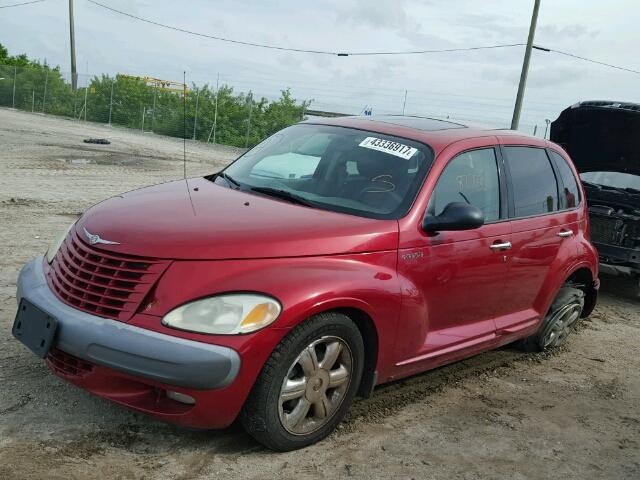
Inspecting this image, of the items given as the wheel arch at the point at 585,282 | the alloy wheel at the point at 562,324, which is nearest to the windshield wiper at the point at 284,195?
the wheel arch at the point at 585,282

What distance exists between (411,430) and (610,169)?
19.1ft

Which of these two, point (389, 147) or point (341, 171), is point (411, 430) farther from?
point (389, 147)

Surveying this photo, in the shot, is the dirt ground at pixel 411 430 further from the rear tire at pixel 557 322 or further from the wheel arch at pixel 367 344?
the wheel arch at pixel 367 344

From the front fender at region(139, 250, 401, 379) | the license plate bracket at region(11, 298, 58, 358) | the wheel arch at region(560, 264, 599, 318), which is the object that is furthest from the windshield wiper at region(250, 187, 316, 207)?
the wheel arch at region(560, 264, 599, 318)

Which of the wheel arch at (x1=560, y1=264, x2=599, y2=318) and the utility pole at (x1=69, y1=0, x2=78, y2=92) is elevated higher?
the utility pole at (x1=69, y1=0, x2=78, y2=92)

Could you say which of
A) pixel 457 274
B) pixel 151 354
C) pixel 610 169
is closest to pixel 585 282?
pixel 457 274

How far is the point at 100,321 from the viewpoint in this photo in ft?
10.8

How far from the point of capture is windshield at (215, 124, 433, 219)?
4199 mm

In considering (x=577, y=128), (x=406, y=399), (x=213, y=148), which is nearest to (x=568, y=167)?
(x=406, y=399)

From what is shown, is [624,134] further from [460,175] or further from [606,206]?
[460,175]

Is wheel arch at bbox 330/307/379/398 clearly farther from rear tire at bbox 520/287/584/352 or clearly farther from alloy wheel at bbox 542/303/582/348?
alloy wheel at bbox 542/303/582/348

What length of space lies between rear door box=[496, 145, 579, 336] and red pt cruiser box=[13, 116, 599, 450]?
0.05 ft

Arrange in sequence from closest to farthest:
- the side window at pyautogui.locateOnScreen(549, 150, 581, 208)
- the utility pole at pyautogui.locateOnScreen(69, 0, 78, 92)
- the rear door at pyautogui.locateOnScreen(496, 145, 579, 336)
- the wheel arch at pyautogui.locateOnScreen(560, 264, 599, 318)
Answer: the rear door at pyautogui.locateOnScreen(496, 145, 579, 336) → the side window at pyautogui.locateOnScreen(549, 150, 581, 208) → the wheel arch at pyautogui.locateOnScreen(560, 264, 599, 318) → the utility pole at pyautogui.locateOnScreen(69, 0, 78, 92)

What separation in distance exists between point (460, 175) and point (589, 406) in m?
1.81
